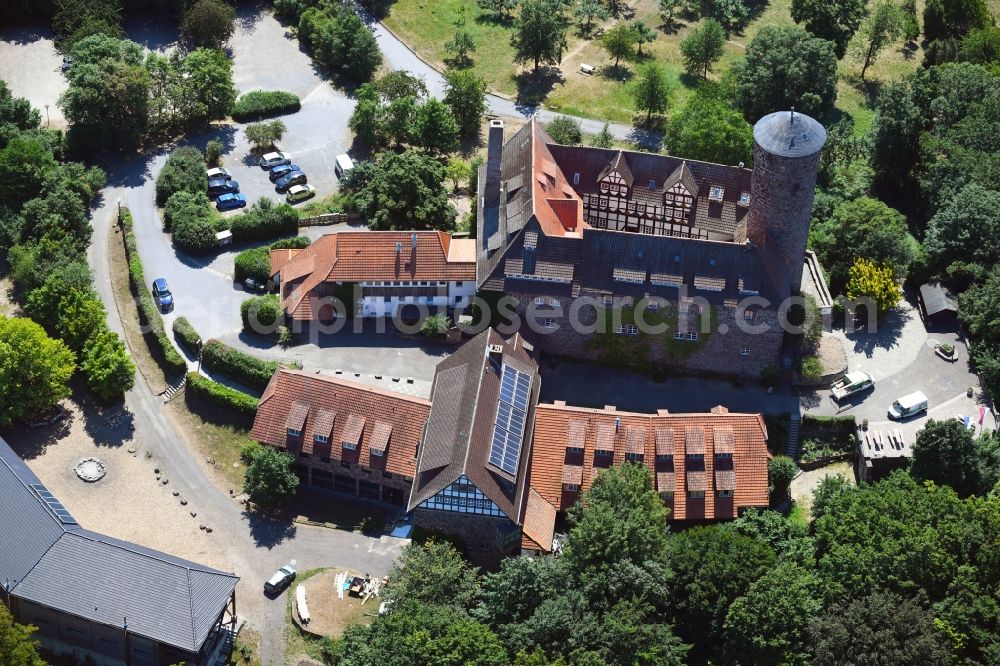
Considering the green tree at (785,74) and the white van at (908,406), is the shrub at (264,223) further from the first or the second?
the white van at (908,406)

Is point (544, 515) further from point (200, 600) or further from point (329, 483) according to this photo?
point (200, 600)

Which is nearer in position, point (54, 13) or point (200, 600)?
point (200, 600)

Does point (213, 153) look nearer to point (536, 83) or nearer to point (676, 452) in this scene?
point (536, 83)

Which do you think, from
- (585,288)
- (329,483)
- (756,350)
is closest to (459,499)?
(329,483)

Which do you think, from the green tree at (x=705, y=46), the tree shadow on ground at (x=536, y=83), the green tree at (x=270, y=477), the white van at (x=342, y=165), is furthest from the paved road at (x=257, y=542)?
the green tree at (x=705, y=46)

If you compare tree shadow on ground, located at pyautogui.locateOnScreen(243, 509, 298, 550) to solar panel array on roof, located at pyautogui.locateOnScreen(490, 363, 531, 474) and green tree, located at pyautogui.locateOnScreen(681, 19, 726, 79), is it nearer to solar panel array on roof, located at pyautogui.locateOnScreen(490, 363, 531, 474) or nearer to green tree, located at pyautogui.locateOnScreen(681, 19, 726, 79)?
solar panel array on roof, located at pyautogui.locateOnScreen(490, 363, 531, 474)

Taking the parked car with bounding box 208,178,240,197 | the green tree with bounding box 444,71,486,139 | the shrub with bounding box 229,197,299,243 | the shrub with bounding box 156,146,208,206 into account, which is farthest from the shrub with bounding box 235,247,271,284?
the green tree with bounding box 444,71,486,139

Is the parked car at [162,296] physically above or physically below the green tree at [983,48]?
below
